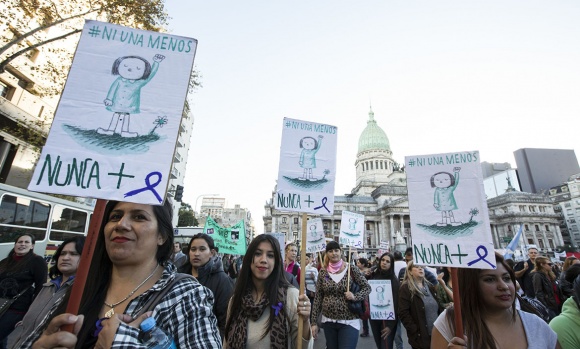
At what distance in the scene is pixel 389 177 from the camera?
7600cm

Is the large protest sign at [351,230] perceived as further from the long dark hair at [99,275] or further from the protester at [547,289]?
the long dark hair at [99,275]

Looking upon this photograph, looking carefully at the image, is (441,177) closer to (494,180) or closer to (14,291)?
(14,291)

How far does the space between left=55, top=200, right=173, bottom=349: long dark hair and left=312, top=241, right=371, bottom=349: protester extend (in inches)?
119

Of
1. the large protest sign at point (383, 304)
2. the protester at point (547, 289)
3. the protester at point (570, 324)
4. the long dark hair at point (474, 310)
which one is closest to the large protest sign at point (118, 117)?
the long dark hair at point (474, 310)

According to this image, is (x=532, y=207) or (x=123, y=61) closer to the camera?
(x=123, y=61)

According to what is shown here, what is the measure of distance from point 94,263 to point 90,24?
63.3 inches

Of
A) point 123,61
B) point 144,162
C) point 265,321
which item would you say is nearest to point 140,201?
point 144,162

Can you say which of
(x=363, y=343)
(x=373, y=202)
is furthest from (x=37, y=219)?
(x=373, y=202)

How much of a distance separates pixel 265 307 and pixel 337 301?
1.89 meters

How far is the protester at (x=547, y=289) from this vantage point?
5785 millimetres

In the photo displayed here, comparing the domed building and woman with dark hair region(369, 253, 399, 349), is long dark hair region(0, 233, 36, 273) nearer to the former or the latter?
woman with dark hair region(369, 253, 399, 349)

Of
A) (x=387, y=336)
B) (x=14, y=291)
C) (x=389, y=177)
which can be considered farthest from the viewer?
(x=389, y=177)

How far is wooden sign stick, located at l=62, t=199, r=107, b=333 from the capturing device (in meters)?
1.32

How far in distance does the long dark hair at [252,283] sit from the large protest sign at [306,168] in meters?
0.69
